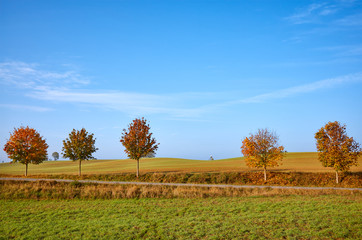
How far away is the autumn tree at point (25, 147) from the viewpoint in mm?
49656

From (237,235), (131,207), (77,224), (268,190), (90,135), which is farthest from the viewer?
(90,135)

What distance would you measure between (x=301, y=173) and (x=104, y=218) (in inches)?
1255

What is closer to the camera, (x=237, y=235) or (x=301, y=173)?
(x=237, y=235)

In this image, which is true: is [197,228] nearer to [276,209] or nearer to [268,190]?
[276,209]

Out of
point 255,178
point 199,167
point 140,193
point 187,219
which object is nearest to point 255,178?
point 255,178

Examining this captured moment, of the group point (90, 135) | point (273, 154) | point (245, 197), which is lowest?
point (245, 197)

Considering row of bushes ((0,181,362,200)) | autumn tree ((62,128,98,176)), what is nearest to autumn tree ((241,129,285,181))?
row of bushes ((0,181,362,200))

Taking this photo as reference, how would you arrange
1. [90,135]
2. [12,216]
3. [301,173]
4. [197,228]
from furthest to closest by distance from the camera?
1. [90,135]
2. [301,173]
3. [12,216]
4. [197,228]

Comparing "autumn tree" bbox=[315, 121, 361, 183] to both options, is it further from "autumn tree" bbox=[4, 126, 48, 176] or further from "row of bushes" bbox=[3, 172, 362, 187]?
"autumn tree" bbox=[4, 126, 48, 176]

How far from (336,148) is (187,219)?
29.0 metres

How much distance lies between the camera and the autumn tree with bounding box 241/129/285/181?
133 ft

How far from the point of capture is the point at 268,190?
2700 centimetres

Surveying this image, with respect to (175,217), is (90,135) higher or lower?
higher

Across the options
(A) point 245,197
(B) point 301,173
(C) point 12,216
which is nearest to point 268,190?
(A) point 245,197
